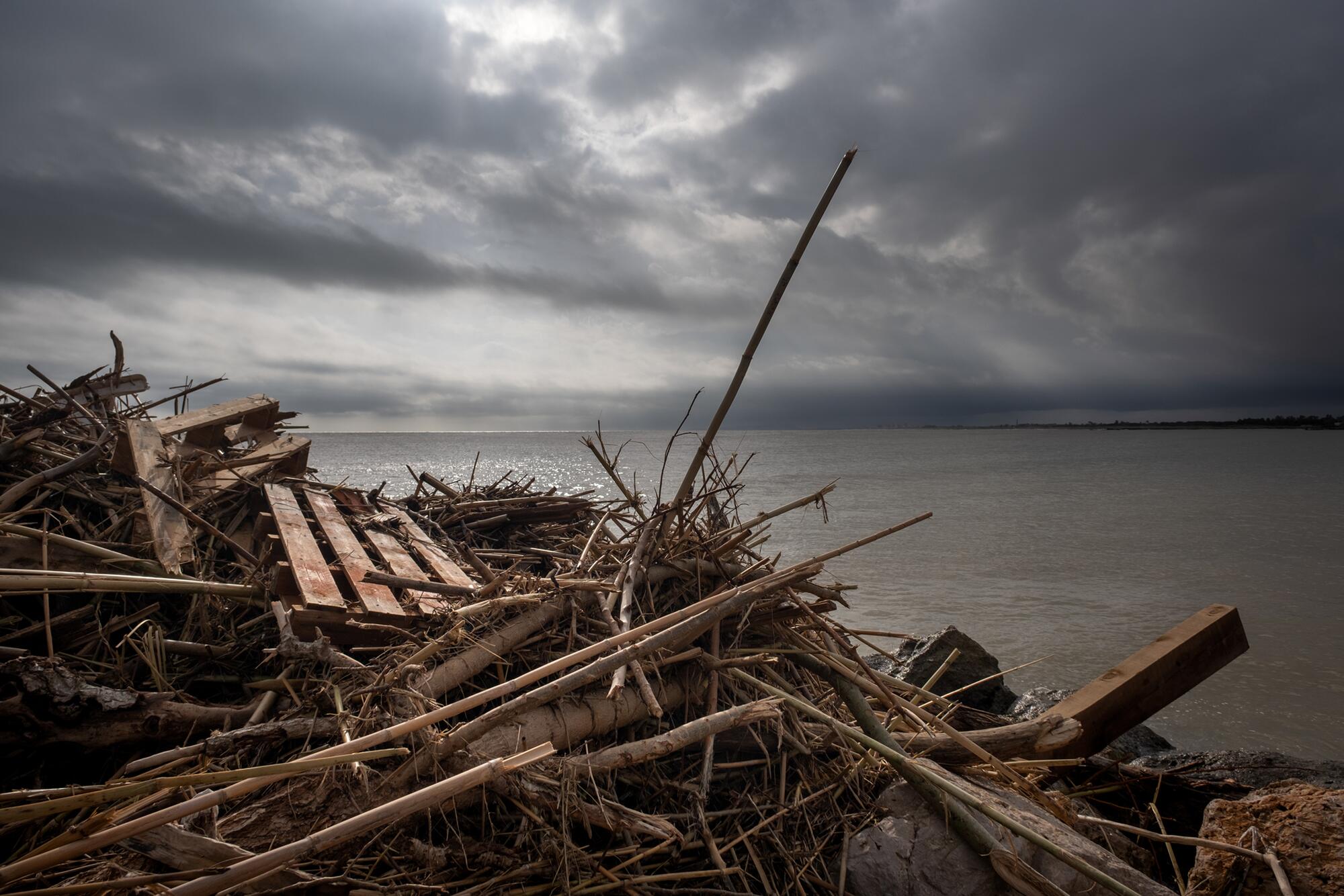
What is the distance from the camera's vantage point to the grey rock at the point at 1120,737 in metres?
6.48

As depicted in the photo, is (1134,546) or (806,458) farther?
(806,458)

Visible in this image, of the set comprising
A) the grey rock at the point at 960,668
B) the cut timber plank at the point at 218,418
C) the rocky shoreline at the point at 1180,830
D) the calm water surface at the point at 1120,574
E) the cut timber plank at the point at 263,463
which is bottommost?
the calm water surface at the point at 1120,574

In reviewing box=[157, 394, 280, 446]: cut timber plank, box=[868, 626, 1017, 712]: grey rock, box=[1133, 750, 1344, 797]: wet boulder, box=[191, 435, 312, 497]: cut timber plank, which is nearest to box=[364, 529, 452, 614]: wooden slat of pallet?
box=[191, 435, 312, 497]: cut timber plank

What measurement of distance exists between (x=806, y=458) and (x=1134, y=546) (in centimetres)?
6468

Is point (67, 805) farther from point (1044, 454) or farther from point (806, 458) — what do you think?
point (1044, 454)

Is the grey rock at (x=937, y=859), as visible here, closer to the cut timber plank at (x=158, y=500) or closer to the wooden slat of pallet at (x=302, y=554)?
the wooden slat of pallet at (x=302, y=554)

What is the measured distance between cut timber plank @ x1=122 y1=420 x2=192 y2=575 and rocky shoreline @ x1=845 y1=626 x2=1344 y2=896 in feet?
14.8

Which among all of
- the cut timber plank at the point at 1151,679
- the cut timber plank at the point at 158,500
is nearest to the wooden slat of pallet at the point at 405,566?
the cut timber plank at the point at 158,500

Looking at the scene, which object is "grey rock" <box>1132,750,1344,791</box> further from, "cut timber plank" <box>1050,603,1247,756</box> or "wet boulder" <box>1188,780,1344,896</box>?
"wet boulder" <box>1188,780,1344,896</box>

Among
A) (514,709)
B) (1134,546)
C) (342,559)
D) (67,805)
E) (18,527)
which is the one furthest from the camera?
(1134,546)

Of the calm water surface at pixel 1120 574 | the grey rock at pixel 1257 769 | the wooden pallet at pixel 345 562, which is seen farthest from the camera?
the calm water surface at pixel 1120 574

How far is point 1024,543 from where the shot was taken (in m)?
21.2

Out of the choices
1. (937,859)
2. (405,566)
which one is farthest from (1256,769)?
(405,566)

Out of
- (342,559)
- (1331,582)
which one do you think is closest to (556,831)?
(342,559)
